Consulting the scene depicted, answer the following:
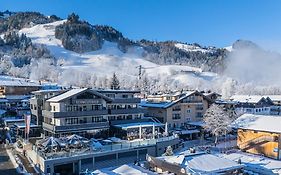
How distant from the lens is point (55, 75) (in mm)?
140500

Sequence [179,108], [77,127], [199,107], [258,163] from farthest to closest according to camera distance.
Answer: [199,107] → [179,108] → [77,127] → [258,163]

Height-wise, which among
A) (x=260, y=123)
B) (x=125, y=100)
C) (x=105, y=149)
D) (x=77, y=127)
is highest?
(x=125, y=100)

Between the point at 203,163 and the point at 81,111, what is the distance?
1645 centimetres

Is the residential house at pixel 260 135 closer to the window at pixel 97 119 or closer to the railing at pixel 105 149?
the railing at pixel 105 149

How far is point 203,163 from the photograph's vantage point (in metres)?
28.1

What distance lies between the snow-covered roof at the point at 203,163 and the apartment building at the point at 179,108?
1991 cm

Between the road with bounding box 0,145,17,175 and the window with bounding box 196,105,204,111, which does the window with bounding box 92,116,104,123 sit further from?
the window with bounding box 196,105,204,111

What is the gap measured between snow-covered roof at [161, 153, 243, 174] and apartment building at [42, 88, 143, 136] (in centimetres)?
1234

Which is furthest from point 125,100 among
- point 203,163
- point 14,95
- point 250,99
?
point 250,99

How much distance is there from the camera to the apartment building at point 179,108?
49875 millimetres

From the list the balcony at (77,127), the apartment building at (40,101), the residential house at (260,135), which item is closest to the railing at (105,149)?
the balcony at (77,127)

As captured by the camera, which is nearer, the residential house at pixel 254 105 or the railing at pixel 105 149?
the railing at pixel 105 149

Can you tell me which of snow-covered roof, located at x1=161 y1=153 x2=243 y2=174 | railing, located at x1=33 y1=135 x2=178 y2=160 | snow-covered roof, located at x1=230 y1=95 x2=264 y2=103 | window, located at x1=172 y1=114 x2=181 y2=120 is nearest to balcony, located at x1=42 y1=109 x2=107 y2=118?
railing, located at x1=33 y1=135 x2=178 y2=160

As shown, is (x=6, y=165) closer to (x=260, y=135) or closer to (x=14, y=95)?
(x=260, y=135)
